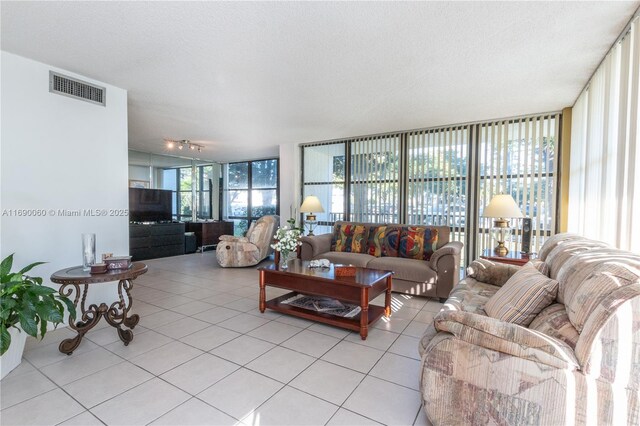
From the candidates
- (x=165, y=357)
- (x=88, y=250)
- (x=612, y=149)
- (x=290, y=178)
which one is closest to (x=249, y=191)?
(x=290, y=178)

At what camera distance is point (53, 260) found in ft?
9.68

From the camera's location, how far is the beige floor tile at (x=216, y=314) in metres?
3.17

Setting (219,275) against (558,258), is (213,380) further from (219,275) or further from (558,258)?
(219,275)

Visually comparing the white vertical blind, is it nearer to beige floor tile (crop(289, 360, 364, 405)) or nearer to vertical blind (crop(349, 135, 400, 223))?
beige floor tile (crop(289, 360, 364, 405))

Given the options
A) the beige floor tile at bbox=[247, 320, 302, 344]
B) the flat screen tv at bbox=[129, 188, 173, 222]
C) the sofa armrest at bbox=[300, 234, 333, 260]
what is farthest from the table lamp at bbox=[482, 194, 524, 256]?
the flat screen tv at bbox=[129, 188, 173, 222]

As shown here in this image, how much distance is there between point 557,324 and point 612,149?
70.8 inches

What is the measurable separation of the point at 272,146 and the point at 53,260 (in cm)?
466

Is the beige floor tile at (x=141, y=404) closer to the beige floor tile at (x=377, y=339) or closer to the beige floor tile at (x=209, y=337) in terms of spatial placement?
the beige floor tile at (x=209, y=337)

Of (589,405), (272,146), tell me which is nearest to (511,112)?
(589,405)

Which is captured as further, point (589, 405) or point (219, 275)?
point (219, 275)

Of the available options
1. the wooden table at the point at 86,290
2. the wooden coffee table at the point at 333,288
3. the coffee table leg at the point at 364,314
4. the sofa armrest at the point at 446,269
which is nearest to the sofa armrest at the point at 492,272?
the sofa armrest at the point at 446,269

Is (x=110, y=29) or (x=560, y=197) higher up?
(x=110, y=29)

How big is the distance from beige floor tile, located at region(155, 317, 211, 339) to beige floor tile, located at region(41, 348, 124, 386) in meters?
0.47

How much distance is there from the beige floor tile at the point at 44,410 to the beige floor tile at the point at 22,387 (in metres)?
0.06
